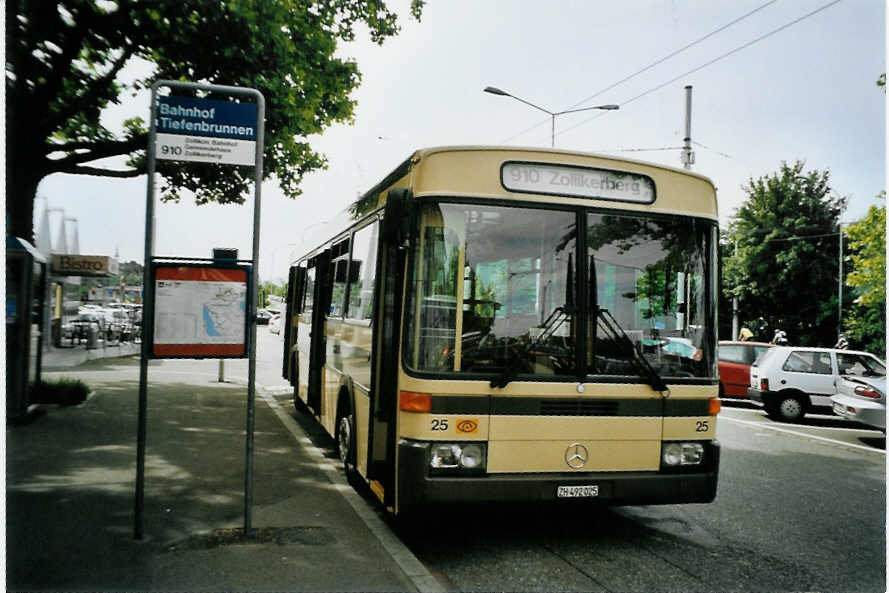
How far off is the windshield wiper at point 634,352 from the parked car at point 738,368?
12.2m

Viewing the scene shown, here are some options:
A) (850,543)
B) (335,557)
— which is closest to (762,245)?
(850,543)

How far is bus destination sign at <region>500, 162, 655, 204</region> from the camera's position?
5.25 meters

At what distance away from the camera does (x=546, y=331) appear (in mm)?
5109

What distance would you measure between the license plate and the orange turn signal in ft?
3.47

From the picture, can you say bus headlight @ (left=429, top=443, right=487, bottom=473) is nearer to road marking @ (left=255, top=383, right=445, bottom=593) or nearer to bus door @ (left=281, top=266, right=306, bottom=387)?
road marking @ (left=255, top=383, right=445, bottom=593)

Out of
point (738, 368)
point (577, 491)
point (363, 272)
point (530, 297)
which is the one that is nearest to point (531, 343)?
point (530, 297)

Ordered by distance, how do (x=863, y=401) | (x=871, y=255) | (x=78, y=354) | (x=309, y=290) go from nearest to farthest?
(x=309, y=290), (x=863, y=401), (x=871, y=255), (x=78, y=354)

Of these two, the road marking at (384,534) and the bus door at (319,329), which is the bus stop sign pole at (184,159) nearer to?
the road marking at (384,534)

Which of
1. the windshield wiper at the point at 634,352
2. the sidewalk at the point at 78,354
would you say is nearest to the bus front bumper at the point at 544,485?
the windshield wiper at the point at 634,352

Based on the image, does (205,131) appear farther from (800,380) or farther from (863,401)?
(800,380)

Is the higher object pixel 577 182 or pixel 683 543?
pixel 577 182

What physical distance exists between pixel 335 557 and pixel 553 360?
1921 mm

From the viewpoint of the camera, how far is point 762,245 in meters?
38.7

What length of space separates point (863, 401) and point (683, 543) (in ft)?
25.4
